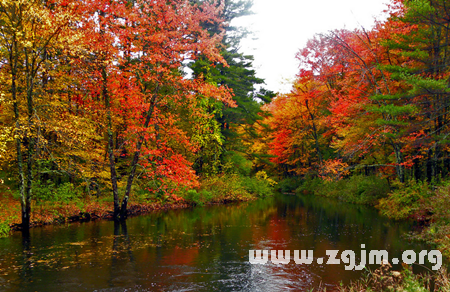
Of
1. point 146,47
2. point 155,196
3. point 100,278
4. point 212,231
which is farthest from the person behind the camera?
point 155,196

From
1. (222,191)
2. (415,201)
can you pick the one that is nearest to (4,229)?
(222,191)

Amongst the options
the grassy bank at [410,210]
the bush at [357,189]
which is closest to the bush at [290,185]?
the bush at [357,189]

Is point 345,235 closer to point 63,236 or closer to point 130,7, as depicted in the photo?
point 63,236

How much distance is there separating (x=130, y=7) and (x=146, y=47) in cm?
242

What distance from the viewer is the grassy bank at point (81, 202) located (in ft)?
52.9

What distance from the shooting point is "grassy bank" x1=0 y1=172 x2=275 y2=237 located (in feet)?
52.9

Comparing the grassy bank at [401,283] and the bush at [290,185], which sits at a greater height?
the grassy bank at [401,283]

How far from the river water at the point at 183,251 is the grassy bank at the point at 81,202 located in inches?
38.6

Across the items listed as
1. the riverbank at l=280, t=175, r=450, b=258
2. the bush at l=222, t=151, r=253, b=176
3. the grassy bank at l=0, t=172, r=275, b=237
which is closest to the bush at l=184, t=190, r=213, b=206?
the grassy bank at l=0, t=172, r=275, b=237

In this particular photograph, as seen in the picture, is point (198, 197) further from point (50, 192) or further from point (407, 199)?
point (407, 199)

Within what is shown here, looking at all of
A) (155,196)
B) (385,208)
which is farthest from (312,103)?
(155,196)

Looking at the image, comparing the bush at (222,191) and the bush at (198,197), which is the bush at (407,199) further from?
the bush at (222,191)

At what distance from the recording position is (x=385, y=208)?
69.6ft

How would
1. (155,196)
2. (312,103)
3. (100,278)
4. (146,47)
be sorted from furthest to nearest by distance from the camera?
(312,103) < (155,196) < (146,47) < (100,278)
